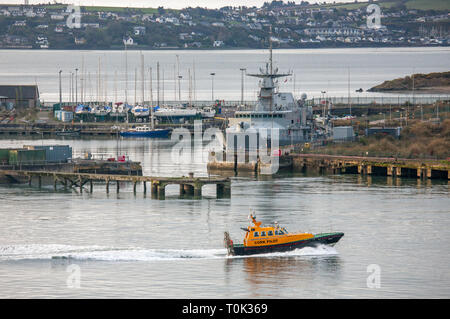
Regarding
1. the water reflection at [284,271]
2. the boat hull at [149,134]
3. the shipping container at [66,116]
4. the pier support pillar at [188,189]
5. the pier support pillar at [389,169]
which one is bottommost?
the water reflection at [284,271]

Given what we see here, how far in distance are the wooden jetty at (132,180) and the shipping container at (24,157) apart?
1603mm

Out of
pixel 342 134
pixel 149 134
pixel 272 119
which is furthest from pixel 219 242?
pixel 149 134

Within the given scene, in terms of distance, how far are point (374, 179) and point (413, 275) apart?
114ft

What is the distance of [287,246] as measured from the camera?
51.6 m

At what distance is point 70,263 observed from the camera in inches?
2000

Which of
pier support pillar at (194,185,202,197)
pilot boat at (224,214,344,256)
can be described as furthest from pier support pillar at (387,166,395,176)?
pilot boat at (224,214,344,256)

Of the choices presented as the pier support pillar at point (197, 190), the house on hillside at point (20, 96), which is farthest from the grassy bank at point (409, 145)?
the house on hillside at point (20, 96)

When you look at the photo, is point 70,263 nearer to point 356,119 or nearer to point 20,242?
point 20,242

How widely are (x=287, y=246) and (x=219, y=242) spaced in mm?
4883

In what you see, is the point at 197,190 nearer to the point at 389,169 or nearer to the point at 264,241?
the point at 264,241

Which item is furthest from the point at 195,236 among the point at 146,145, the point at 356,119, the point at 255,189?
the point at 356,119

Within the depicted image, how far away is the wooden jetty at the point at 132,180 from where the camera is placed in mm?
70500

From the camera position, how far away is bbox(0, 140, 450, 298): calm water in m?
46.2

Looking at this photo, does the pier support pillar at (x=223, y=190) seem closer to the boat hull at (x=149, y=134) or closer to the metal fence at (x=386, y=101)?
the boat hull at (x=149, y=134)
